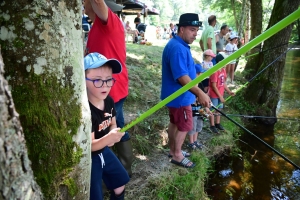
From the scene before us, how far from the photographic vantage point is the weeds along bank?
290 cm

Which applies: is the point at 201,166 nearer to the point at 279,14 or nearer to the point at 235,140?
the point at 235,140

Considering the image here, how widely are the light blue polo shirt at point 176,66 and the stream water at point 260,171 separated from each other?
1371 millimetres

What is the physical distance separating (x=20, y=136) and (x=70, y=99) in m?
0.34

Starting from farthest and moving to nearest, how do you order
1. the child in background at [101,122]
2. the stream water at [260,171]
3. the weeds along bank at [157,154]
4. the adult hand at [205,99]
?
1. the stream water at [260,171]
2. the weeds along bank at [157,154]
3. the adult hand at [205,99]
4. the child in background at [101,122]

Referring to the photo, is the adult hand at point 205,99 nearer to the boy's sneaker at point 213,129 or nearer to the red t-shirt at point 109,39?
the red t-shirt at point 109,39

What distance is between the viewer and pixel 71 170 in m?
1.11

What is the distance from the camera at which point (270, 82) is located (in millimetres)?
5953

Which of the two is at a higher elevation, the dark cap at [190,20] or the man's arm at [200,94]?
the dark cap at [190,20]

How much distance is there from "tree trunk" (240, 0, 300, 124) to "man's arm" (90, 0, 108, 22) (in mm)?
4912

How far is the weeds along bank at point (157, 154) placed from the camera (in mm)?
2900

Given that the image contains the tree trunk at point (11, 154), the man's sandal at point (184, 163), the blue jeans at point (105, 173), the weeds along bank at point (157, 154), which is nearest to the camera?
the tree trunk at point (11, 154)

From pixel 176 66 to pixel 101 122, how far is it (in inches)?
51.5

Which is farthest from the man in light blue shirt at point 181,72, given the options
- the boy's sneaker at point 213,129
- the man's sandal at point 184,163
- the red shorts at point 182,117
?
the boy's sneaker at point 213,129

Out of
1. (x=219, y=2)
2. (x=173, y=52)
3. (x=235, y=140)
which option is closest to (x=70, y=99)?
(x=173, y=52)
